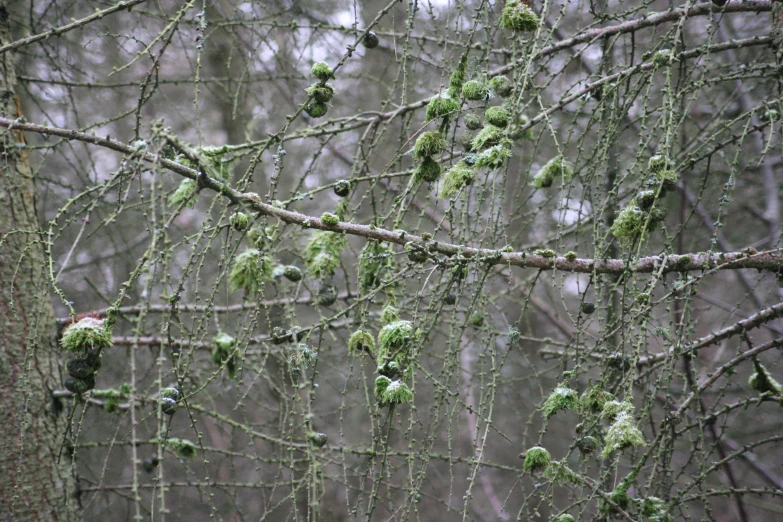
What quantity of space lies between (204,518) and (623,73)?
29.5 ft

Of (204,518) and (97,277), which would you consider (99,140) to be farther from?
(204,518)

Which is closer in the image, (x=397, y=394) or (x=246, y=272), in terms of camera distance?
(x=397, y=394)

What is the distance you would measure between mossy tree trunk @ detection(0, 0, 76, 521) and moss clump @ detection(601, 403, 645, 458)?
2.31 metres

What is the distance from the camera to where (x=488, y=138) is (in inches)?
74.7

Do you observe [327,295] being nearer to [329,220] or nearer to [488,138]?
[329,220]

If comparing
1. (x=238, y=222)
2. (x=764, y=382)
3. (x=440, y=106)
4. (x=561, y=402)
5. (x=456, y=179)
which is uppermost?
(x=440, y=106)

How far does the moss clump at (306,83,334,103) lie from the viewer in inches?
80.7

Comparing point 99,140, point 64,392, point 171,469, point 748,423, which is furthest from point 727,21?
point 171,469

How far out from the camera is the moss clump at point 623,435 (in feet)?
4.90

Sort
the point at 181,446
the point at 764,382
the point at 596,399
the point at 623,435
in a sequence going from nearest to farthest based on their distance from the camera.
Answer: the point at 623,435 → the point at 596,399 → the point at 764,382 → the point at 181,446

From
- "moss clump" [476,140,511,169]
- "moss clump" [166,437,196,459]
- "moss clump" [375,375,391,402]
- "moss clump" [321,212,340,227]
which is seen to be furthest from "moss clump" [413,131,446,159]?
"moss clump" [166,437,196,459]

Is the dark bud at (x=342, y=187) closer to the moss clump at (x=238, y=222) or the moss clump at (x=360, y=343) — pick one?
the moss clump at (x=238, y=222)

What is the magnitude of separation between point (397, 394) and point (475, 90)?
1024mm

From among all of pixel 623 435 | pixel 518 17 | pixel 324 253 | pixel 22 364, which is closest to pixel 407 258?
pixel 324 253
